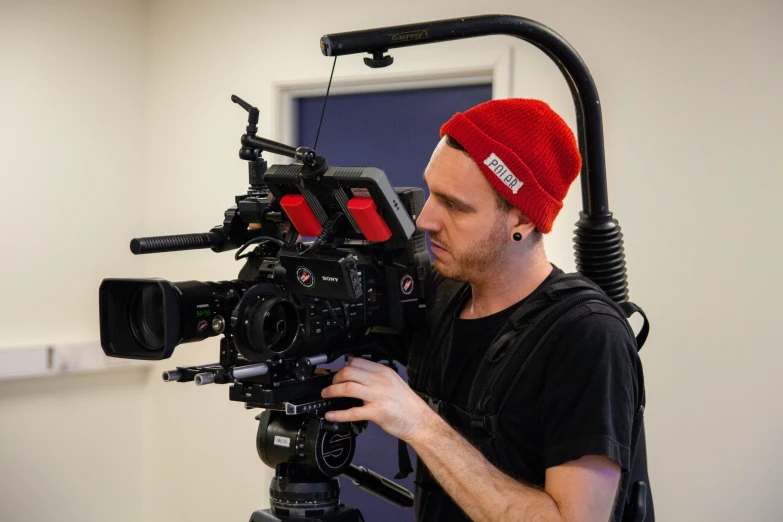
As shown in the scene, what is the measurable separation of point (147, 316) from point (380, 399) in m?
0.36

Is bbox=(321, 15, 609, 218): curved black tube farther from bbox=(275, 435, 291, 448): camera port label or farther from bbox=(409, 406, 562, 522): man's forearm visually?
bbox=(275, 435, 291, 448): camera port label

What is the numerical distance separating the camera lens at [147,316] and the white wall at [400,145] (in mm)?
1395

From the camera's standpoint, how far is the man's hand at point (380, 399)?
118 centimetres

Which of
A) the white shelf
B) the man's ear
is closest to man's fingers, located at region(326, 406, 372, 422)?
the man's ear

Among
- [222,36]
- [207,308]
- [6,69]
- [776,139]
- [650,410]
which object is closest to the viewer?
[207,308]

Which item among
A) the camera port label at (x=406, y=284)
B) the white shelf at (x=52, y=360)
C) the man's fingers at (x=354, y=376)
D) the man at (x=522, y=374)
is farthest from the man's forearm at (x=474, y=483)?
the white shelf at (x=52, y=360)

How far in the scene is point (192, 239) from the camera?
126cm

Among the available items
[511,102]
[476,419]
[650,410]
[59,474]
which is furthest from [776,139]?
A: [59,474]

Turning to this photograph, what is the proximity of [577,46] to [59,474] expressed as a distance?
7.17ft

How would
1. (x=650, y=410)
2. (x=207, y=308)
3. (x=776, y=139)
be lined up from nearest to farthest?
(x=207, y=308) < (x=776, y=139) < (x=650, y=410)

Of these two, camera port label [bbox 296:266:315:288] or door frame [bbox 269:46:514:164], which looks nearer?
camera port label [bbox 296:266:315:288]

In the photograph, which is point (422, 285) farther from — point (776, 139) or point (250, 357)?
point (776, 139)

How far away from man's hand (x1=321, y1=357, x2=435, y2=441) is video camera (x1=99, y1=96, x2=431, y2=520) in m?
0.04

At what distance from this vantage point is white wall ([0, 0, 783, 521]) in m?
2.07
